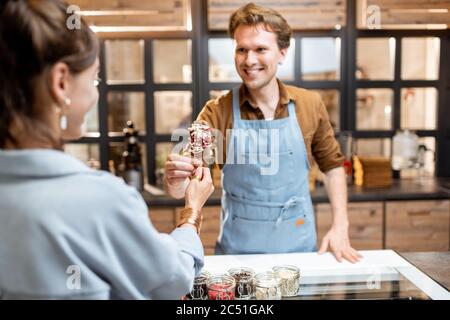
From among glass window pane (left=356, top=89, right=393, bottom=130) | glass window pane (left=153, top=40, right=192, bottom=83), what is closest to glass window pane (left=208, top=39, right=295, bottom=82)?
glass window pane (left=153, top=40, right=192, bottom=83)

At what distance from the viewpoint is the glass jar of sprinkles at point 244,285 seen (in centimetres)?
96

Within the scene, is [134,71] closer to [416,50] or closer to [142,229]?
[416,50]

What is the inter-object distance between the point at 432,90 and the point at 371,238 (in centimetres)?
84

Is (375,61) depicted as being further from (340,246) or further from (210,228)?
(340,246)

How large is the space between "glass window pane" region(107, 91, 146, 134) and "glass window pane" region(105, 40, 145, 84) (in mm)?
91

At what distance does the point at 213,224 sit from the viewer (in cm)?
218

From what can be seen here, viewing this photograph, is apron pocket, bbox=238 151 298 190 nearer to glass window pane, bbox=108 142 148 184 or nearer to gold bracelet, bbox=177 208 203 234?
gold bracelet, bbox=177 208 203 234

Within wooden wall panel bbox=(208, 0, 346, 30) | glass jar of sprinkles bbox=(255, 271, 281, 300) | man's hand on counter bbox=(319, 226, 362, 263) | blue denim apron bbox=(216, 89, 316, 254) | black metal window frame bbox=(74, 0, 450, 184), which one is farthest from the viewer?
wooden wall panel bbox=(208, 0, 346, 30)

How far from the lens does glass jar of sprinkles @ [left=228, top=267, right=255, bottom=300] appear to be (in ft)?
3.16

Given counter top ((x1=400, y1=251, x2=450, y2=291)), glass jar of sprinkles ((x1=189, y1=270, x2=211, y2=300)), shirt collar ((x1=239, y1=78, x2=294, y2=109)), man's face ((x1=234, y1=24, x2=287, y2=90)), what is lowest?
counter top ((x1=400, y1=251, x2=450, y2=291))

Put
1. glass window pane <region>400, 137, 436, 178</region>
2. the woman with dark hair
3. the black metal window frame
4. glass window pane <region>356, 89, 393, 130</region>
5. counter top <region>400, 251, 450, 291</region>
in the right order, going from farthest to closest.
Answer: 1. glass window pane <region>356, 89, 393, 130</region>
2. glass window pane <region>400, 137, 436, 178</region>
3. the black metal window frame
4. counter top <region>400, 251, 450, 291</region>
5. the woman with dark hair

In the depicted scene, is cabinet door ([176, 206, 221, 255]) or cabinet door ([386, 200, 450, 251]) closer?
cabinet door ([176, 206, 221, 255])

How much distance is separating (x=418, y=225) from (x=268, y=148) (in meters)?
1.29

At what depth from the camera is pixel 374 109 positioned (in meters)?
2.73
